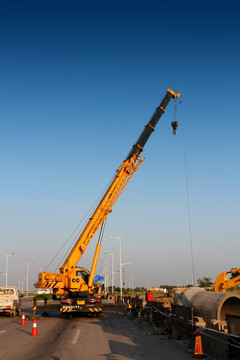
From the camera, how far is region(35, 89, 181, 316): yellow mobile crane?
24.6 metres

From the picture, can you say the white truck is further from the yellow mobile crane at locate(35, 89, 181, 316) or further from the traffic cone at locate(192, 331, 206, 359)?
the traffic cone at locate(192, 331, 206, 359)

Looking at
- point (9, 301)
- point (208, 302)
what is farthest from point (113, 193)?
point (208, 302)

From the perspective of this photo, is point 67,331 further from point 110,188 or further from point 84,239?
point 110,188

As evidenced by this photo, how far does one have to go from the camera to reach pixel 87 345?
14.0m

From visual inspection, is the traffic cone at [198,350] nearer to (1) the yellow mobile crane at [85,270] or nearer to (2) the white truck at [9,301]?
(1) the yellow mobile crane at [85,270]

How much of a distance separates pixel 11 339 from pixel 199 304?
7.71 meters

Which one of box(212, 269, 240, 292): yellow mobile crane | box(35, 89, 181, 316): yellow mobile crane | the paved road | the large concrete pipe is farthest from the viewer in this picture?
box(212, 269, 240, 292): yellow mobile crane

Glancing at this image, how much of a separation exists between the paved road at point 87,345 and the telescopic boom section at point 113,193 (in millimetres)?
6601

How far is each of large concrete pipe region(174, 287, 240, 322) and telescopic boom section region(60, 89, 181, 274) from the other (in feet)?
25.4

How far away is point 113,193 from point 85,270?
5527 millimetres

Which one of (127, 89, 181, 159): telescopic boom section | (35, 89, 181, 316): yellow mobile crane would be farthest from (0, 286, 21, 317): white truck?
(127, 89, 181, 159): telescopic boom section

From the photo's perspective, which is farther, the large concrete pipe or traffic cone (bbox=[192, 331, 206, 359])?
the large concrete pipe

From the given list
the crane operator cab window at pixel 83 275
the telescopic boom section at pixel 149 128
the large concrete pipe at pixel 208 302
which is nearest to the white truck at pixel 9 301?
the crane operator cab window at pixel 83 275

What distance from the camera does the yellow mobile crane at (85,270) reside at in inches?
967
